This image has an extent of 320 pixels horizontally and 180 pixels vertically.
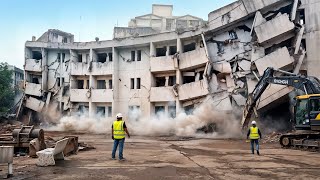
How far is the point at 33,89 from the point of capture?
117ft

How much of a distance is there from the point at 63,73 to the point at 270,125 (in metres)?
23.6

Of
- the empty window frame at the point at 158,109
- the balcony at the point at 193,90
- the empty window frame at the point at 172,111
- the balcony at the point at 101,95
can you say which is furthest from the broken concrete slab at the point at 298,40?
the balcony at the point at 101,95

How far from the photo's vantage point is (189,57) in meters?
28.4

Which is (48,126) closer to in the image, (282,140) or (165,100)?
(165,100)

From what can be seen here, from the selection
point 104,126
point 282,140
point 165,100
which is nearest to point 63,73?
point 104,126

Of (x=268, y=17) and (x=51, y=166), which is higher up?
(x=268, y=17)

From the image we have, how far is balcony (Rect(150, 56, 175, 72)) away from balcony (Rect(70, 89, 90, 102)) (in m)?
8.28

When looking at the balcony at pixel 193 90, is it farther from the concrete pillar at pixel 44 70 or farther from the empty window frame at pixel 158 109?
the concrete pillar at pixel 44 70

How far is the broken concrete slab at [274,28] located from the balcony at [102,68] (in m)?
16.1

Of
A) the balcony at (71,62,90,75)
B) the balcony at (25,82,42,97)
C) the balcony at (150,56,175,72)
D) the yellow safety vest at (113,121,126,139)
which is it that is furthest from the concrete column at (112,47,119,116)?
the yellow safety vest at (113,121,126,139)

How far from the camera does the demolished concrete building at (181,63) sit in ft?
76.9

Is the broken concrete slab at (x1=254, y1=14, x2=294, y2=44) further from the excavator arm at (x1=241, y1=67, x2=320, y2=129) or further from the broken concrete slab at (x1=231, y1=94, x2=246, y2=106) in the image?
the excavator arm at (x1=241, y1=67, x2=320, y2=129)

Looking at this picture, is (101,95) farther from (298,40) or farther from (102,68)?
(298,40)

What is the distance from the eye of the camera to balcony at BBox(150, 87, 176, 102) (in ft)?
97.5
